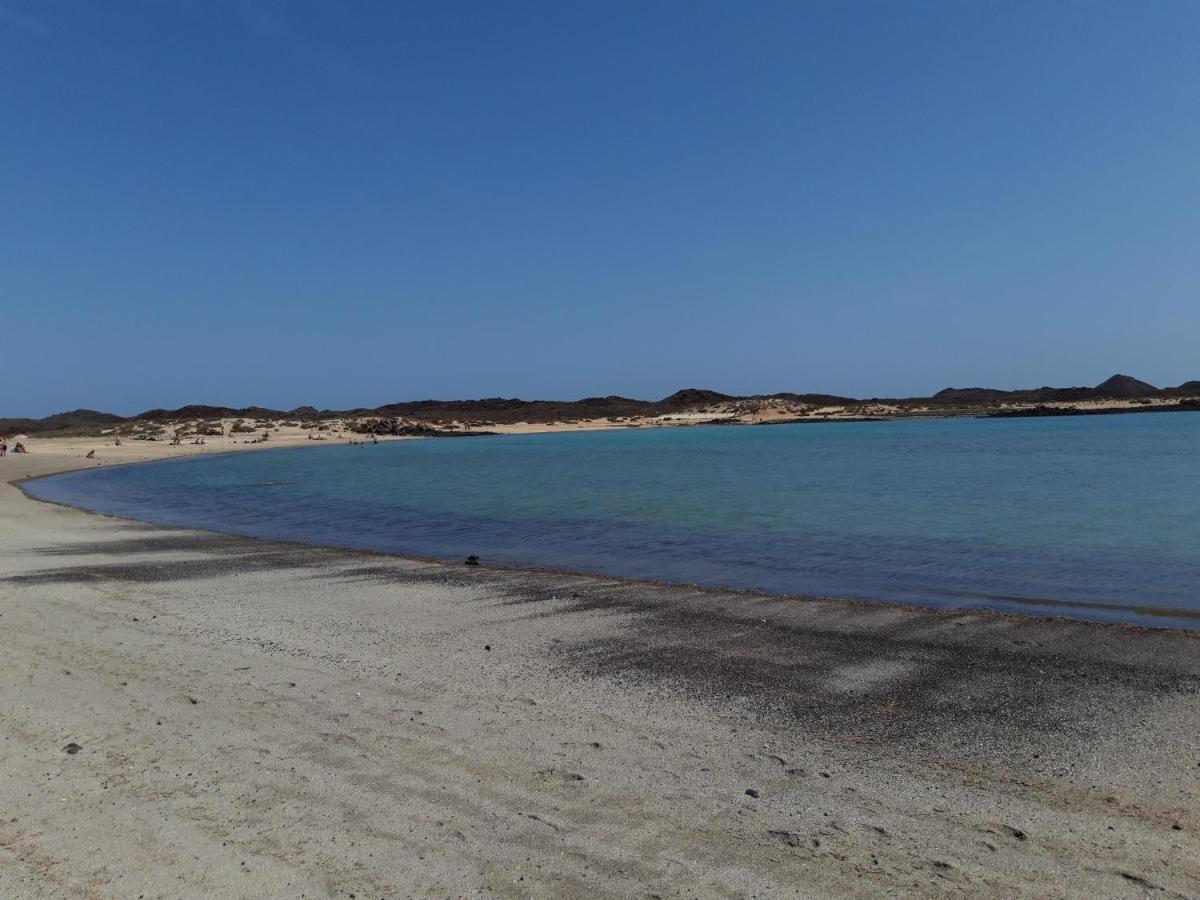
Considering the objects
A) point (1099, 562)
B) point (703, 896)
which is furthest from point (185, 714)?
point (1099, 562)

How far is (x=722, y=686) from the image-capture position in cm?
676

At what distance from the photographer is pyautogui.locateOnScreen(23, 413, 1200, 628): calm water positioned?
11.8 meters

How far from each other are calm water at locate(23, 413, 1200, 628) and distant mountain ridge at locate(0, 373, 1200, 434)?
237ft

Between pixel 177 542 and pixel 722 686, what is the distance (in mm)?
13428

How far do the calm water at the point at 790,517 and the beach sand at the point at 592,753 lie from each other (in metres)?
2.96

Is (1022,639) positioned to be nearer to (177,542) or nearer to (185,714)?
(185,714)

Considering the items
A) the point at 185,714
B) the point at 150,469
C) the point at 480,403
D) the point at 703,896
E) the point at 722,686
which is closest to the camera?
the point at 703,896

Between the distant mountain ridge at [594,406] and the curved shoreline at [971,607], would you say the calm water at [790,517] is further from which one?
the distant mountain ridge at [594,406]

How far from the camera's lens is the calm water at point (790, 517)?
1183 centimetres

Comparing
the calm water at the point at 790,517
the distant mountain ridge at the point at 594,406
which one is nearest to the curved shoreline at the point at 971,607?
the calm water at the point at 790,517

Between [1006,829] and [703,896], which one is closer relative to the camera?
[703,896]

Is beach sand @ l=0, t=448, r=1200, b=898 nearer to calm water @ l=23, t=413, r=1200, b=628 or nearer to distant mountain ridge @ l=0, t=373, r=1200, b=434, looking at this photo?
calm water @ l=23, t=413, r=1200, b=628

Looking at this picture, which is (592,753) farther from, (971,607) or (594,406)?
(594,406)

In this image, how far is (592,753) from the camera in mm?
5297
